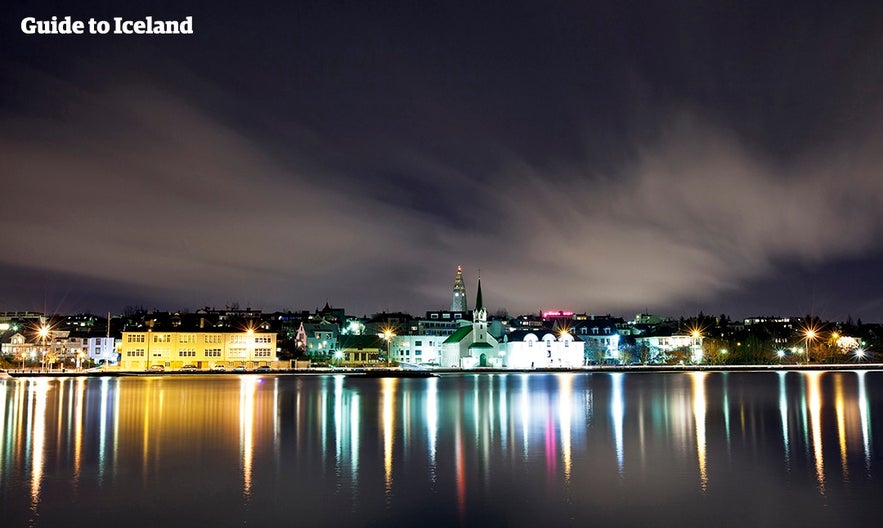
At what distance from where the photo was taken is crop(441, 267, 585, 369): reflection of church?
371 feet

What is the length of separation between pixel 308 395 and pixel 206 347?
4928 centimetres

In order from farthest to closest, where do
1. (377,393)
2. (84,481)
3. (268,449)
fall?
(377,393) < (268,449) < (84,481)

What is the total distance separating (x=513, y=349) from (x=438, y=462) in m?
90.2

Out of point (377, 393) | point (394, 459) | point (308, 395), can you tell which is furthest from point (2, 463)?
point (377, 393)

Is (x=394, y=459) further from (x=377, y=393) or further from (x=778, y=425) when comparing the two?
→ (x=377, y=393)

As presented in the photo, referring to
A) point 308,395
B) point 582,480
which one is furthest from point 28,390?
point 582,480

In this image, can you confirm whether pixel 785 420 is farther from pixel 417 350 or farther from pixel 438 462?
pixel 417 350

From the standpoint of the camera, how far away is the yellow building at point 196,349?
94875 mm

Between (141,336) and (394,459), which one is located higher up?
(141,336)

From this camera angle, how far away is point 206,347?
98188mm

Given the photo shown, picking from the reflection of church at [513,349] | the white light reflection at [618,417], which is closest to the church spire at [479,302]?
the reflection of church at [513,349]

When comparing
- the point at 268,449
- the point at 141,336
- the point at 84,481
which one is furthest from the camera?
the point at 141,336

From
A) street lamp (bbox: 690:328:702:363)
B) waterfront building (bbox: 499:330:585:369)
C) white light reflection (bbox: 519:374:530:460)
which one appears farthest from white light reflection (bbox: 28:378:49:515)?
street lamp (bbox: 690:328:702:363)

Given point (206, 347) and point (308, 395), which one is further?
point (206, 347)
